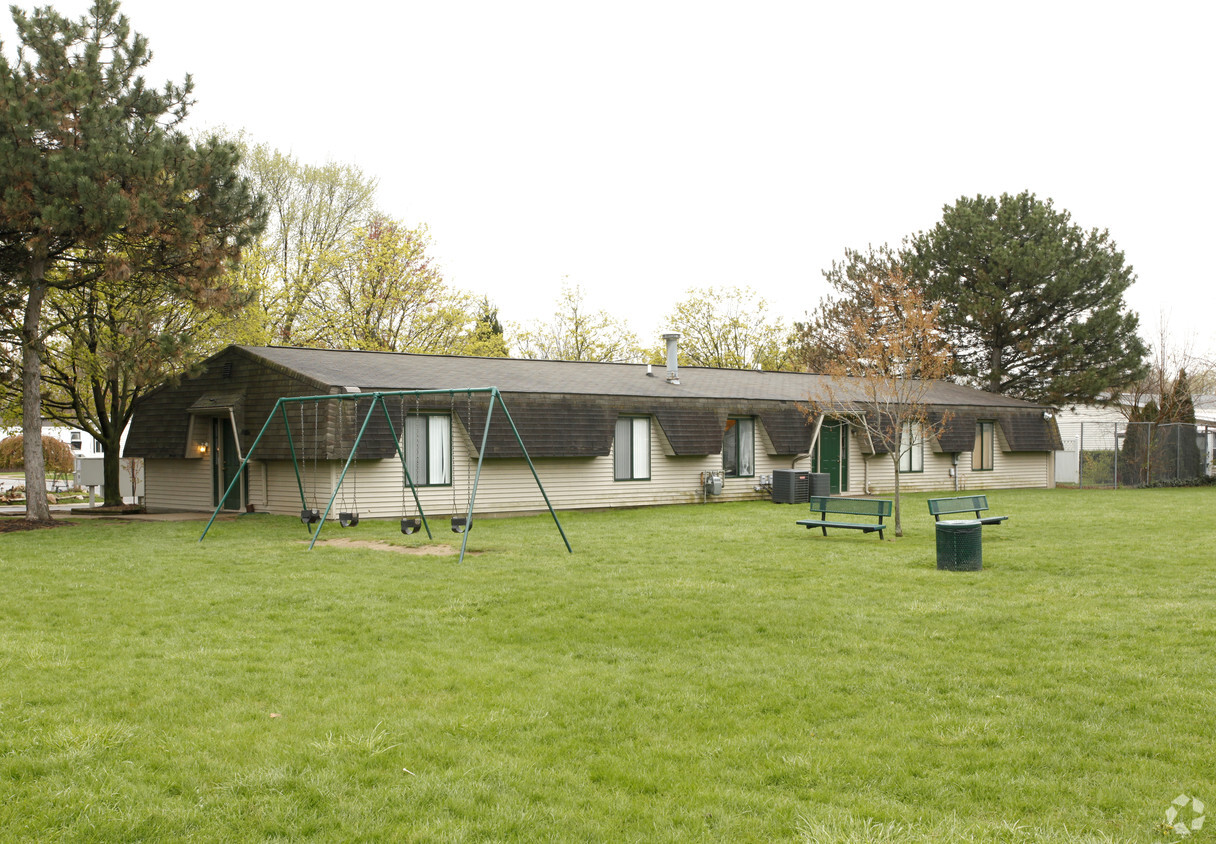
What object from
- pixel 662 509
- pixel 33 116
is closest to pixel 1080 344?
pixel 662 509

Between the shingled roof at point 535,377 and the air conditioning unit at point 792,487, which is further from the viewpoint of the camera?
the air conditioning unit at point 792,487

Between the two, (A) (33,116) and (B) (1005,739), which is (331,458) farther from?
(B) (1005,739)

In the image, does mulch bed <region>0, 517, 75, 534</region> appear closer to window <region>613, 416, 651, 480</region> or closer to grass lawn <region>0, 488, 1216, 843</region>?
grass lawn <region>0, 488, 1216, 843</region>

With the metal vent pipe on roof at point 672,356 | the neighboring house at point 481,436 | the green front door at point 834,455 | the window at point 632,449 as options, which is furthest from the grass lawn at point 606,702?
the metal vent pipe on roof at point 672,356

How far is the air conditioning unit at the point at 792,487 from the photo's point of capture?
23.0 metres

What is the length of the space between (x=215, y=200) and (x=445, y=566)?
32.9 feet

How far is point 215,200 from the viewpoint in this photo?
1792cm

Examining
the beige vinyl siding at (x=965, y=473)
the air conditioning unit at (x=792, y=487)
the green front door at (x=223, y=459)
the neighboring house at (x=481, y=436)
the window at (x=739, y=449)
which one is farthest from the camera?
the beige vinyl siding at (x=965, y=473)

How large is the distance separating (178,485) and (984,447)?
22.4 meters

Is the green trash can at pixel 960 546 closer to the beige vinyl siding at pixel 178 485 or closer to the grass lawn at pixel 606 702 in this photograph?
the grass lawn at pixel 606 702

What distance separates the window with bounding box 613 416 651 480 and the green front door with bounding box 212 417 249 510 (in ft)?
27.3

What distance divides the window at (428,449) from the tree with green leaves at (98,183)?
15.3 feet

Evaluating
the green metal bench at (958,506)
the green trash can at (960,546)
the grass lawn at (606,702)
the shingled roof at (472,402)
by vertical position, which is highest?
the shingled roof at (472,402)

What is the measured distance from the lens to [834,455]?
25719 mm
